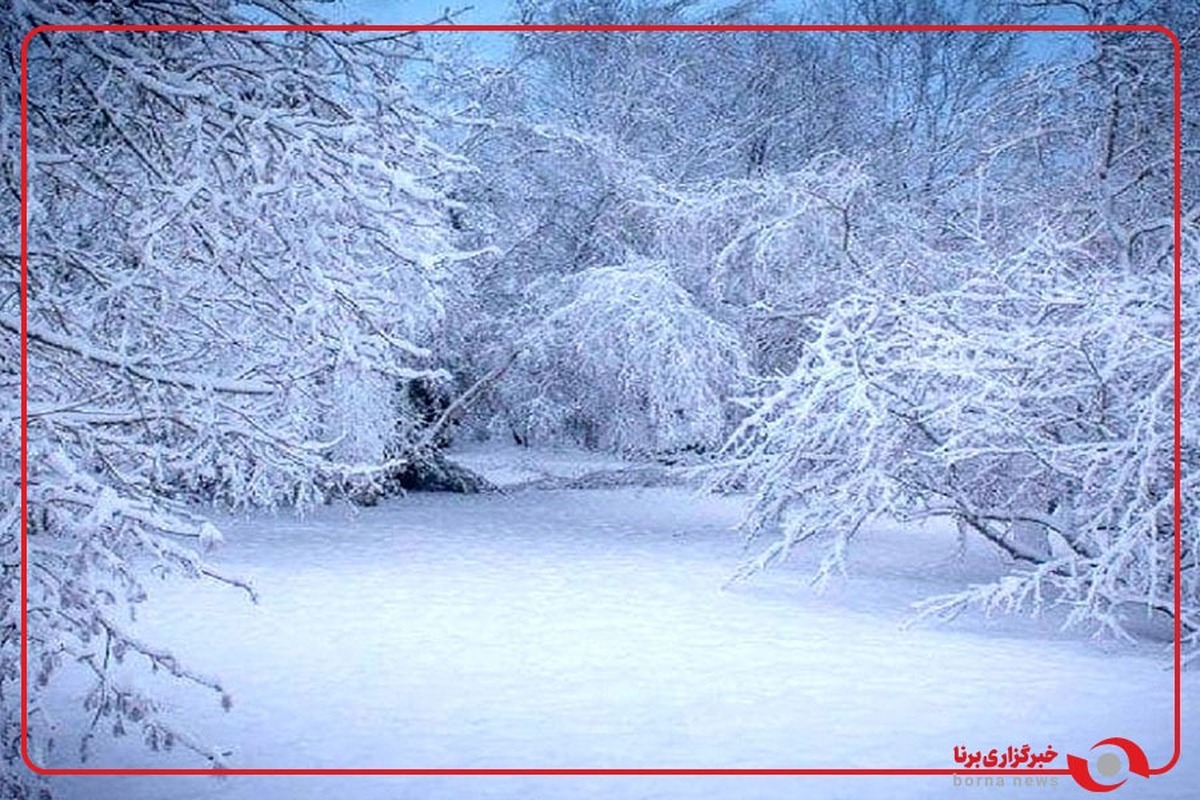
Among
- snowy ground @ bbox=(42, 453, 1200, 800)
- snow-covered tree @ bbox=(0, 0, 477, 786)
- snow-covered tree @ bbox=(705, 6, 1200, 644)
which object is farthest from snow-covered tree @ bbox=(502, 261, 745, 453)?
snow-covered tree @ bbox=(0, 0, 477, 786)

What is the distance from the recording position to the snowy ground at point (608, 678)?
475 centimetres

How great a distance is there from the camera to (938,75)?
47.0 ft

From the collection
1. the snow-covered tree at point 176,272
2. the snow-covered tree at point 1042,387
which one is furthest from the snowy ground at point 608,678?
the snow-covered tree at point 176,272

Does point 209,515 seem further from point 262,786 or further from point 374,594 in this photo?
point 262,786

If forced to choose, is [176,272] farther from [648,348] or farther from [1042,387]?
[648,348]

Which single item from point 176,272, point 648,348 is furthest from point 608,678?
point 648,348

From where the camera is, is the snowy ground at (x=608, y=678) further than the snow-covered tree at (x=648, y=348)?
No

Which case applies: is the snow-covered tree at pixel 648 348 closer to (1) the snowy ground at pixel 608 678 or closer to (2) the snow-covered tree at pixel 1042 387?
(1) the snowy ground at pixel 608 678

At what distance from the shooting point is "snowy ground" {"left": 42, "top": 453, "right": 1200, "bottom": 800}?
187 inches

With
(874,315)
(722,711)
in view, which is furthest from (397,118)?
(874,315)

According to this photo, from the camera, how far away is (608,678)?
6.16 metres

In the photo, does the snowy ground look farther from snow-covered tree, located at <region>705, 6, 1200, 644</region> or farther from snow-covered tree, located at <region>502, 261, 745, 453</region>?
snow-covered tree, located at <region>502, 261, 745, 453</region>

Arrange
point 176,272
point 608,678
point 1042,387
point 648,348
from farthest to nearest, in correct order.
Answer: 1. point 648,348
2. point 1042,387
3. point 608,678
4. point 176,272

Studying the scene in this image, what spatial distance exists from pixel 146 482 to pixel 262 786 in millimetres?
1192
